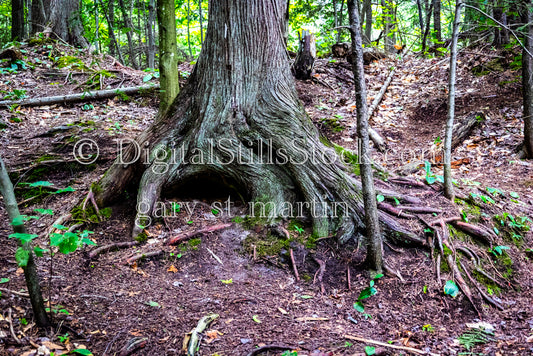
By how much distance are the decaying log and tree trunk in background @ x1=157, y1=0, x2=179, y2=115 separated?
180 inches

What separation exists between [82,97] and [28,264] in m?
6.36

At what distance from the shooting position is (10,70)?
8430mm

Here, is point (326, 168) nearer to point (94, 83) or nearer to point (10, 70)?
point (94, 83)

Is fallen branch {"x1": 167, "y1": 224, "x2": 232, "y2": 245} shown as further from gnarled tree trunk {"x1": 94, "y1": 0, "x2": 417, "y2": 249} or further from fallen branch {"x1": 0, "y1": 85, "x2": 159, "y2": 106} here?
fallen branch {"x1": 0, "y1": 85, "x2": 159, "y2": 106}

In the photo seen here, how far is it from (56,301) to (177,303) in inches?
39.9

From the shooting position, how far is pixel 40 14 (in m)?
10.4

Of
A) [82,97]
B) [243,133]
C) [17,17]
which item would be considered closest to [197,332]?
[243,133]

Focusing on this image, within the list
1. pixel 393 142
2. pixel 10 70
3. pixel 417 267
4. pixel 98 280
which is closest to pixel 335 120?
pixel 393 142

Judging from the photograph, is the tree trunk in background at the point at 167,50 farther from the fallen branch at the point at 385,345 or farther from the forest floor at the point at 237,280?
the fallen branch at the point at 385,345

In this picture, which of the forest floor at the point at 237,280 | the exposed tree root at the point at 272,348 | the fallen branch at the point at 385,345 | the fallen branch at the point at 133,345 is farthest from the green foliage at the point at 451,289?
the fallen branch at the point at 133,345

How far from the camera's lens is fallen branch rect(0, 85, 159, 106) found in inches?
288

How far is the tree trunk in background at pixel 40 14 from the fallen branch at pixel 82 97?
4174mm

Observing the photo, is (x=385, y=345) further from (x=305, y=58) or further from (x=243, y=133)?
(x=305, y=58)

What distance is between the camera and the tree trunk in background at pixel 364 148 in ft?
10.3
